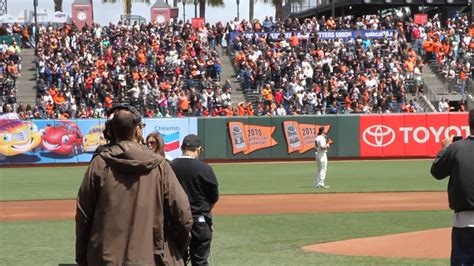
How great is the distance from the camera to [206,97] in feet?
136

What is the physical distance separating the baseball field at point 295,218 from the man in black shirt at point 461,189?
4001 mm

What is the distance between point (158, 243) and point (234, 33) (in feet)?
142

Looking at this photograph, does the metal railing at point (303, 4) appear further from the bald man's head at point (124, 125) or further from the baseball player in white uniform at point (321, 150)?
the bald man's head at point (124, 125)

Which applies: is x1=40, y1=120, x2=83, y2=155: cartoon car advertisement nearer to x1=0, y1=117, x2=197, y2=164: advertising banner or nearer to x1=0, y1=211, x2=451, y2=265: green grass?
x1=0, y1=117, x2=197, y2=164: advertising banner

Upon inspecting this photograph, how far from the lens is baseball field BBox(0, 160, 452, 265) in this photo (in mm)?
13188

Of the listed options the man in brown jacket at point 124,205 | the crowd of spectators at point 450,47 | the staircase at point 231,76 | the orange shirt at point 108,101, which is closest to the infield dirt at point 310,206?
the man in brown jacket at point 124,205

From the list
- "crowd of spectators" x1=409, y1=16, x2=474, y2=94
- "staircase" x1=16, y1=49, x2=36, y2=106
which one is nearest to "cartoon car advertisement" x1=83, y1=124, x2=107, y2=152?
"staircase" x1=16, y1=49, x2=36, y2=106

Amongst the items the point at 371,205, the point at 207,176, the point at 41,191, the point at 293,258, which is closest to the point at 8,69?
the point at 41,191

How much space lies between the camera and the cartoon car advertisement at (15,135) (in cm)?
3681

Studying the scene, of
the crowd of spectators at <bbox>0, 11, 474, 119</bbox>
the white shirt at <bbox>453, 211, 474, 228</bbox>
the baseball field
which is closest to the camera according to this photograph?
the white shirt at <bbox>453, 211, 474, 228</bbox>

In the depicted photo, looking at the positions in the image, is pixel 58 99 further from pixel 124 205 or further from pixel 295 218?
pixel 124 205

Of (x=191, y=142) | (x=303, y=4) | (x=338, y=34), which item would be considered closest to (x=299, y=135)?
(x=338, y=34)

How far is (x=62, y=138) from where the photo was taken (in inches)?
1470

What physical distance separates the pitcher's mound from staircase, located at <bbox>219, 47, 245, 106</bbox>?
29.8 meters
